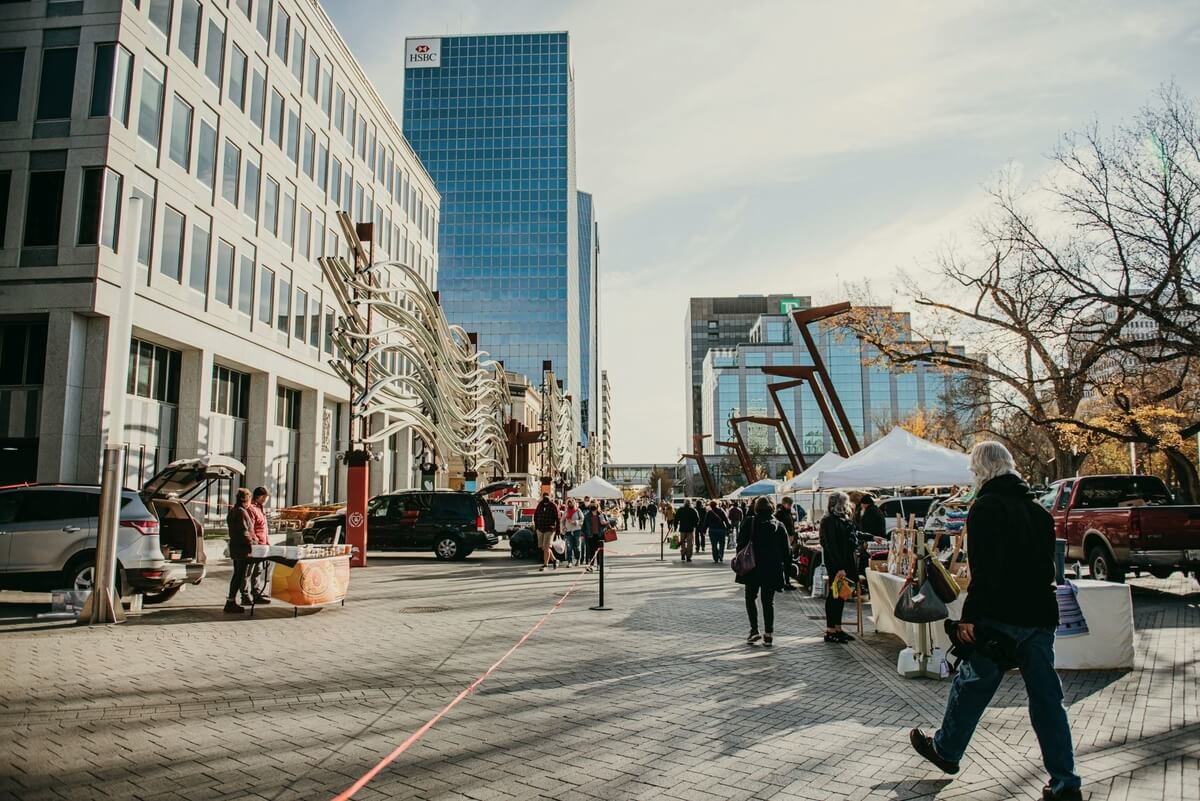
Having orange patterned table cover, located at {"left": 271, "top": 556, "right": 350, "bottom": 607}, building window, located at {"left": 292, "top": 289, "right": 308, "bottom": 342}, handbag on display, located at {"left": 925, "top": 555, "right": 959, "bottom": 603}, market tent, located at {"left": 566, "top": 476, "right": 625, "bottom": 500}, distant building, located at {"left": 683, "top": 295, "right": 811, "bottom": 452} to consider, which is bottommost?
orange patterned table cover, located at {"left": 271, "top": 556, "right": 350, "bottom": 607}

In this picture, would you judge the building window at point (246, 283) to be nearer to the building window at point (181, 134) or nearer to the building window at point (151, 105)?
the building window at point (181, 134)

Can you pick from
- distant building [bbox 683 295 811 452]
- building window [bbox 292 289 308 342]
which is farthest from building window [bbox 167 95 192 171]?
distant building [bbox 683 295 811 452]

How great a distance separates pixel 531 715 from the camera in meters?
6.25

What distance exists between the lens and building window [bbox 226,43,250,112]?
100ft

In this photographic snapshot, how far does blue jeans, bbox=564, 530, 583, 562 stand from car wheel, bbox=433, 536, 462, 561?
327 cm

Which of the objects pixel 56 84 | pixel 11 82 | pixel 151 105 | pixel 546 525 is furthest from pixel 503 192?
pixel 546 525

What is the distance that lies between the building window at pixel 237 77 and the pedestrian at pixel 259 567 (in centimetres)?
2330

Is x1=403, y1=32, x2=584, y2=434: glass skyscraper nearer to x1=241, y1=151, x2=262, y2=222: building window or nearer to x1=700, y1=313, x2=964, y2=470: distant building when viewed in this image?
x1=700, y1=313, x2=964, y2=470: distant building

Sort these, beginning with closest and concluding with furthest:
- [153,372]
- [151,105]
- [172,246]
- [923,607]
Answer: [923,607] < [151,105] < [153,372] < [172,246]

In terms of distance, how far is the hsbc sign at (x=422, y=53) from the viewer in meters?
113

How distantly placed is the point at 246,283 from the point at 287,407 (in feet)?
23.1

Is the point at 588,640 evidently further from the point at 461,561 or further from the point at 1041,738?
the point at 461,561

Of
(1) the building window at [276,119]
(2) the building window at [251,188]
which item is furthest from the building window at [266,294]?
(1) the building window at [276,119]

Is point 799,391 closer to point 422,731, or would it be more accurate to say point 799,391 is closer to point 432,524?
point 432,524
